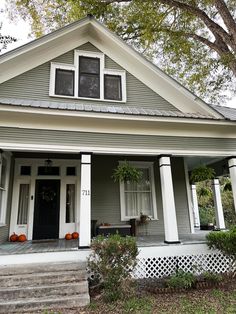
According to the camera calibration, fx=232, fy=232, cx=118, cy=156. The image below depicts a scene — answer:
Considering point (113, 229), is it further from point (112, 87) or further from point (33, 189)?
point (112, 87)

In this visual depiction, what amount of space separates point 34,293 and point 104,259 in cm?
143

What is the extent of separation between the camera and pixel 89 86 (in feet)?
25.1

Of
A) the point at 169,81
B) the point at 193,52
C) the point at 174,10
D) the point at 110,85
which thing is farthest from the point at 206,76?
the point at 110,85

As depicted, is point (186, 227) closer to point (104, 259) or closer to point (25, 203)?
point (104, 259)

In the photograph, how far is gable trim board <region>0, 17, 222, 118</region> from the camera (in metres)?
7.05

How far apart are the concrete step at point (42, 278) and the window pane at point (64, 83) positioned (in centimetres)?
512

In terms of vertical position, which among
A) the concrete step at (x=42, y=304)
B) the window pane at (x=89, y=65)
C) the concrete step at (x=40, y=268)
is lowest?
the concrete step at (x=42, y=304)

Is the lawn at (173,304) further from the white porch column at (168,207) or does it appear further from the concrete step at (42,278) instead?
the white porch column at (168,207)

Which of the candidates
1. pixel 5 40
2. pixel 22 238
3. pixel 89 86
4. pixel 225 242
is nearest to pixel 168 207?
pixel 225 242

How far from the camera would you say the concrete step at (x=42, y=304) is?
4074mm

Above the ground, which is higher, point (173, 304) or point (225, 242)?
point (225, 242)

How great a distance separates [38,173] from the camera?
7844 millimetres

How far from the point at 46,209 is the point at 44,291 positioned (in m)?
3.44

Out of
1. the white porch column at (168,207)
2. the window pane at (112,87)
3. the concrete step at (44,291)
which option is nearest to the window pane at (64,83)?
the window pane at (112,87)
